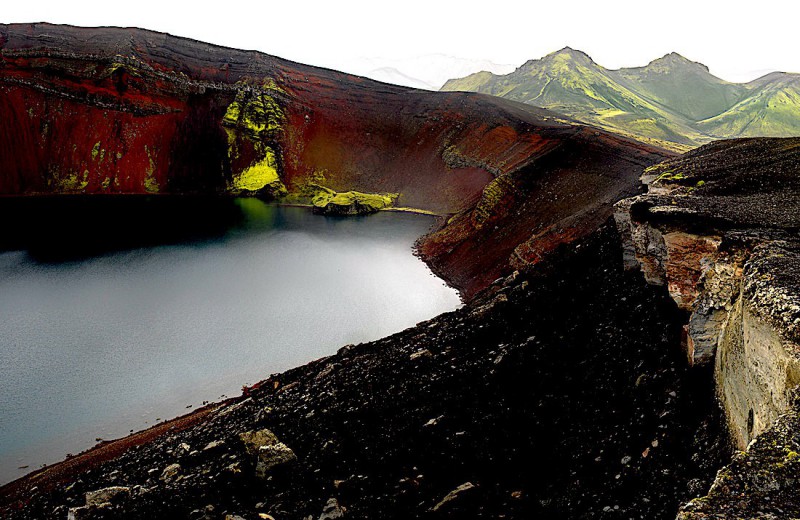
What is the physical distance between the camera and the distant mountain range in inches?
4023

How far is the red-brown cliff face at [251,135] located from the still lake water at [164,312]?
6.13 m

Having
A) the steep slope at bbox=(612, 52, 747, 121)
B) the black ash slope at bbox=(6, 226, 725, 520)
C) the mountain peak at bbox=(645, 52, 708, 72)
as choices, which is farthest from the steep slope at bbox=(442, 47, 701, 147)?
the black ash slope at bbox=(6, 226, 725, 520)

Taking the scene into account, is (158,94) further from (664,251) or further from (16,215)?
(664,251)

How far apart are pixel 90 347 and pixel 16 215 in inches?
863

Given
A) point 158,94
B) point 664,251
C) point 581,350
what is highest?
point 158,94

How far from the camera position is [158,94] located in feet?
134

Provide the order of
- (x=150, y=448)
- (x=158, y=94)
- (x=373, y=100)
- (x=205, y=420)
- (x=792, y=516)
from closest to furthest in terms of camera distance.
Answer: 1. (x=792, y=516)
2. (x=150, y=448)
3. (x=205, y=420)
4. (x=158, y=94)
5. (x=373, y=100)

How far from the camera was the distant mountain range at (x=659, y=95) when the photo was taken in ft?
335

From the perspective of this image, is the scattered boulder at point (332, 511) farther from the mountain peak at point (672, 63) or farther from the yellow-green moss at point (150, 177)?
the mountain peak at point (672, 63)

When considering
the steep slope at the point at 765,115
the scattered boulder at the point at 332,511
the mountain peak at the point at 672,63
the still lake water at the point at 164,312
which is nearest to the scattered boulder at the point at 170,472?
the scattered boulder at the point at 332,511

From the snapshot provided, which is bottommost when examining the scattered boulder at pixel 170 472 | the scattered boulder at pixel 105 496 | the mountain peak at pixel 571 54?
the scattered boulder at pixel 170 472

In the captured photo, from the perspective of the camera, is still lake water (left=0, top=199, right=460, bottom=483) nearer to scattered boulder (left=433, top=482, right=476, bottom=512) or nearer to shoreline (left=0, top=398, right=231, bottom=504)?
shoreline (left=0, top=398, right=231, bottom=504)

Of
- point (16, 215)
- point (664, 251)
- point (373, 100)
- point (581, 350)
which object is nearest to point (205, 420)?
point (581, 350)

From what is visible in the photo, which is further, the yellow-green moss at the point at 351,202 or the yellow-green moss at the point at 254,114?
the yellow-green moss at the point at 254,114
